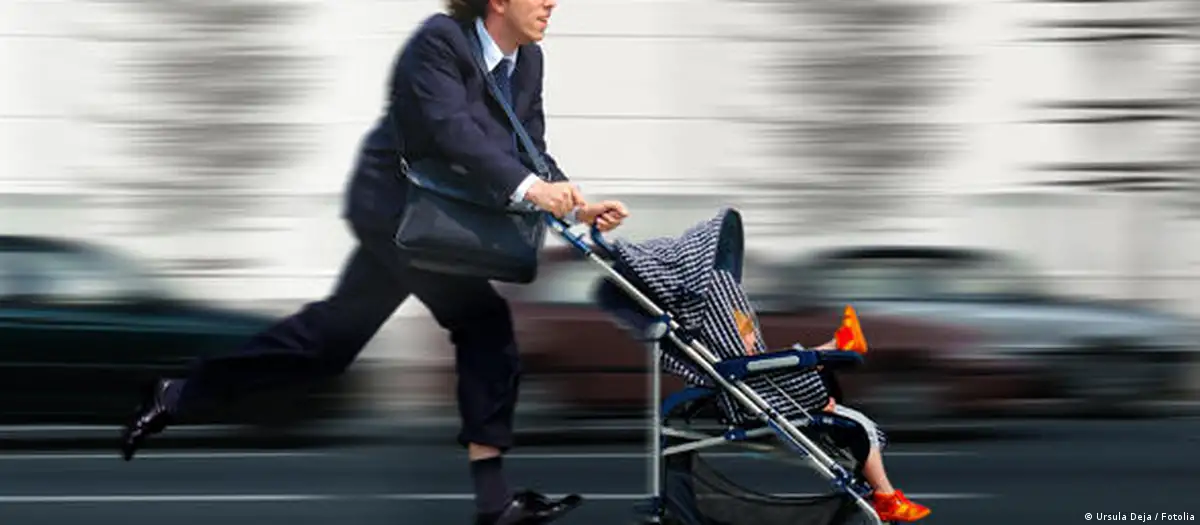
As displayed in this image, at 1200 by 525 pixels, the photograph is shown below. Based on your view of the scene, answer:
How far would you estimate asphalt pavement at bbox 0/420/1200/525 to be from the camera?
7.68 metres

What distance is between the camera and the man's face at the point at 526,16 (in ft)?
19.5

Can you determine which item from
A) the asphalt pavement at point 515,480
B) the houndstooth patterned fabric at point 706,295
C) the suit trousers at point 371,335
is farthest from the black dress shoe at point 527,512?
the asphalt pavement at point 515,480

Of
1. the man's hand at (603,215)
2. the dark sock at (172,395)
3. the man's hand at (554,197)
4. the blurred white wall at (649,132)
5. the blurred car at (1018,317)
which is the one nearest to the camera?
the man's hand at (554,197)

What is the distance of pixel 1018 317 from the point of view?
11.5 metres

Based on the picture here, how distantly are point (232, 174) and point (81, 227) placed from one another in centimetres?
171

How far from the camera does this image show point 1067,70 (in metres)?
20.9

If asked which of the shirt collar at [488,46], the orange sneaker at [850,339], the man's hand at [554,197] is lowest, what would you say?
the orange sneaker at [850,339]

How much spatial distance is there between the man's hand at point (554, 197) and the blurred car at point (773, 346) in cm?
478

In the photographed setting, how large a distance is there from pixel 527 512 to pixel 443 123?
106cm

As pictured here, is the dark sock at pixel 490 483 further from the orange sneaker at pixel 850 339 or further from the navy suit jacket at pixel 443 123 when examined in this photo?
the orange sneaker at pixel 850 339

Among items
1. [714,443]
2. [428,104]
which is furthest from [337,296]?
[714,443]

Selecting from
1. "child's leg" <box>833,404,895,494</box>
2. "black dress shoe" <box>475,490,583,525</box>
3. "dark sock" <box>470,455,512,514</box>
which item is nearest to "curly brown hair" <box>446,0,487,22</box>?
"dark sock" <box>470,455,512,514</box>

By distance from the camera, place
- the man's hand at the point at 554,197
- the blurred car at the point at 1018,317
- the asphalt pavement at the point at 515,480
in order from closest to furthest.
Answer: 1. the man's hand at the point at 554,197
2. the asphalt pavement at the point at 515,480
3. the blurred car at the point at 1018,317

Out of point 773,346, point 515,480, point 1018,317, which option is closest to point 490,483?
point 515,480
